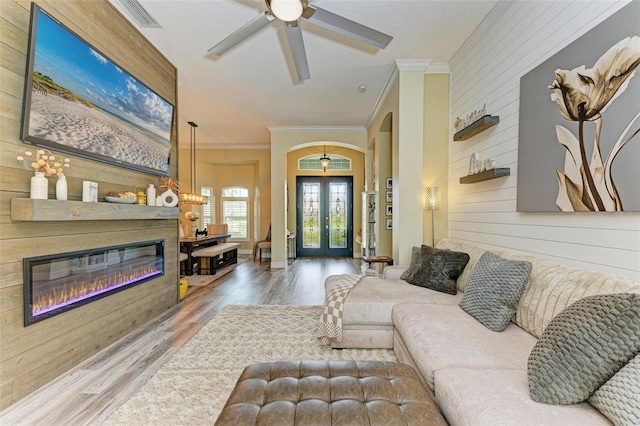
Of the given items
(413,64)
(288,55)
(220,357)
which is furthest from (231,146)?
(220,357)

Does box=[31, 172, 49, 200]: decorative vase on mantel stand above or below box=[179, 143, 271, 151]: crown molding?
below

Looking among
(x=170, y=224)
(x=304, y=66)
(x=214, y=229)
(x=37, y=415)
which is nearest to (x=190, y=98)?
(x=170, y=224)

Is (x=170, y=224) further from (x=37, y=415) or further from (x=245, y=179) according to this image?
(x=245, y=179)

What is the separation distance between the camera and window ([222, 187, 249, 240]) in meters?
9.15

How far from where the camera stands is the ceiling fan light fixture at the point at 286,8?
2059 mm

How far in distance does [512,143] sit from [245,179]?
7.84 meters

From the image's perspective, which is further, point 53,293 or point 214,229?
point 214,229

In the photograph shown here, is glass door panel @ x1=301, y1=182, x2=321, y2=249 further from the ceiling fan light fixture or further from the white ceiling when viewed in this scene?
the ceiling fan light fixture

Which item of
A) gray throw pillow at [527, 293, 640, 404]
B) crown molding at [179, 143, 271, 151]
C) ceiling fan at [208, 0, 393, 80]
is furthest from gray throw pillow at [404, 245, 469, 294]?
crown molding at [179, 143, 271, 151]

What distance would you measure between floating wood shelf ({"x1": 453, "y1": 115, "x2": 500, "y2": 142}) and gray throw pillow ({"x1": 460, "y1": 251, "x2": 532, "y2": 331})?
1.38 metres

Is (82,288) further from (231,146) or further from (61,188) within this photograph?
(231,146)

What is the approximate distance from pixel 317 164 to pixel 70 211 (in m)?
6.87

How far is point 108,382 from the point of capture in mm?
2092

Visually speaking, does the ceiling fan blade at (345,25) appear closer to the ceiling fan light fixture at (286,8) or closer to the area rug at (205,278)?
the ceiling fan light fixture at (286,8)
